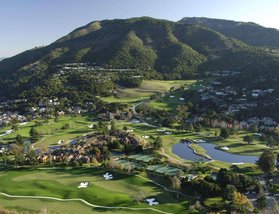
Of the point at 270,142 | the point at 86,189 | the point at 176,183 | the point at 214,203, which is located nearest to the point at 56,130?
the point at 86,189

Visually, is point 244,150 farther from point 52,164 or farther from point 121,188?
point 52,164

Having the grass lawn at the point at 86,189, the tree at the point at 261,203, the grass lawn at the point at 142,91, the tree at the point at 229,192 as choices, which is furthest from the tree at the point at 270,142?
the grass lawn at the point at 142,91

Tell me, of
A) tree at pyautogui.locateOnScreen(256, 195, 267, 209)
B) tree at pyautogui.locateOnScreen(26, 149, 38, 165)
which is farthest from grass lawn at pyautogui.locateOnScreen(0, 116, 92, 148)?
tree at pyautogui.locateOnScreen(256, 195, 267, 209)

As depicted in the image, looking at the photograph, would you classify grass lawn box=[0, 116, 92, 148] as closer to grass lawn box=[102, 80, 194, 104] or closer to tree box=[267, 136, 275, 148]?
grass lawn box=[102, 80, 194, 104]

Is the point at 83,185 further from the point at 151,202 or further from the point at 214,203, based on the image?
the point at 214,203

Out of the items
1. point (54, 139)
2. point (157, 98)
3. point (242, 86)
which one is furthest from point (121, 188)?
point (242, 86)

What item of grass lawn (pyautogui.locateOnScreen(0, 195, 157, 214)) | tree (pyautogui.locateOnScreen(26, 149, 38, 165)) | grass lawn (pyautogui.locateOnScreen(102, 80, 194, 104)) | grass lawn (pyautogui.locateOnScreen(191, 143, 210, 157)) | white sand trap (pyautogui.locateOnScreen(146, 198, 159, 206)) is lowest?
grass lawn (pyautogui.locateOnScreen(0, 195, 157, 214))

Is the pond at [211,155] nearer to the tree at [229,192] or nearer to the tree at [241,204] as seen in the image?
the tree at [229,192]
